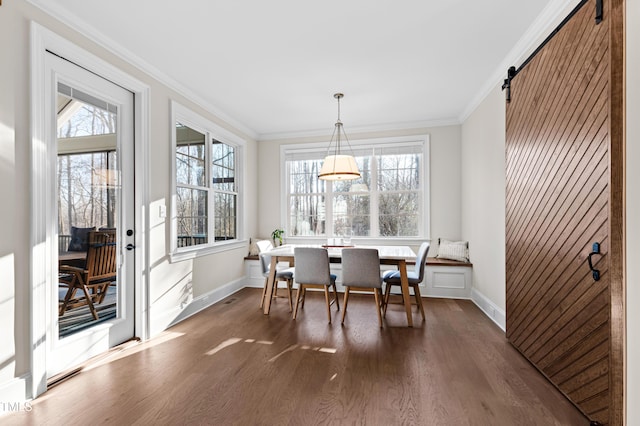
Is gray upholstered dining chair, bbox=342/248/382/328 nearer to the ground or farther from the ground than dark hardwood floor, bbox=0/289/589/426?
farther from the ground

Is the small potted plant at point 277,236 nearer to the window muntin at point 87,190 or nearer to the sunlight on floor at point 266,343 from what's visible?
the sunlight on floor at point 266,343

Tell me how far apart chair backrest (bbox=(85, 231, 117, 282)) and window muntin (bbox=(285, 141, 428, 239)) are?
303cm

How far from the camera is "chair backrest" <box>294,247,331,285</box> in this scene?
3420mm

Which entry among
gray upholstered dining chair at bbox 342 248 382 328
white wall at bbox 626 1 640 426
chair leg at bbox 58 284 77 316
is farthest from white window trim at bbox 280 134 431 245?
white wall at bbox 626 1 640 426

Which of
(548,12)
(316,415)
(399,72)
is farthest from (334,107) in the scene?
(316,415)

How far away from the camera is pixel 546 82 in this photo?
7.34ft

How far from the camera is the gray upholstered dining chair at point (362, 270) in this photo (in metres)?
3.26

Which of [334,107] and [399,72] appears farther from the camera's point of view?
[334,107]

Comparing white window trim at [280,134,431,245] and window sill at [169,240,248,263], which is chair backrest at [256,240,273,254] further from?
white window trim at [280,134,431,245]

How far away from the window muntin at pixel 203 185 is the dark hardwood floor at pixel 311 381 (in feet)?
3.85

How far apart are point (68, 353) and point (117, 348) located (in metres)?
0.42

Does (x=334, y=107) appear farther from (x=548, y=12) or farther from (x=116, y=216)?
(x=116, y=216)

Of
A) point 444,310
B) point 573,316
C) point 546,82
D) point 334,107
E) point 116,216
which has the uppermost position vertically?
point 334,107

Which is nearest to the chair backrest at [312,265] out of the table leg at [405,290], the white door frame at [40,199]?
the table leg at [405,290]
